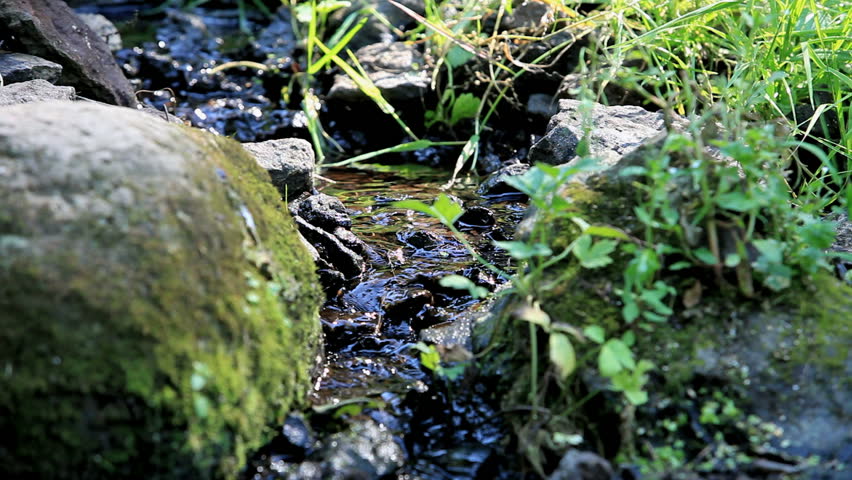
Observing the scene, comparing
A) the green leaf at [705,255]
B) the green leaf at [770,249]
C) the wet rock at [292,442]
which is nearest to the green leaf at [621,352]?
the green leaf at [705,255]

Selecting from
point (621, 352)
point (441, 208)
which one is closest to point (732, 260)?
point (621, 352)

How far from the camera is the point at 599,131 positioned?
12.9 ft

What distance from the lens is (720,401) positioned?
2.12 m

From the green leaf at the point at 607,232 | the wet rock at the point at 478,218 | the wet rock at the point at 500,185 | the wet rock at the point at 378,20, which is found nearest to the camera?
the green leaf at the point at 607,232

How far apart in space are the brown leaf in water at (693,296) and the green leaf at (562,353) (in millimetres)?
417

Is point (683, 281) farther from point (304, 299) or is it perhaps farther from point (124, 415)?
point (124, 415)

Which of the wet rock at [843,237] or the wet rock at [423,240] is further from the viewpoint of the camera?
the wet rock at [423,240]

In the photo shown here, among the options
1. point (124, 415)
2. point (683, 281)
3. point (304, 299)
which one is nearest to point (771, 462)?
point (683, 281)

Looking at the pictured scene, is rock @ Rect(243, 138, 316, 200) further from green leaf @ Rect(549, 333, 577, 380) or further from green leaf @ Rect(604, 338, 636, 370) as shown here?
green leaf @ Rect(604, 338, 636, 370)

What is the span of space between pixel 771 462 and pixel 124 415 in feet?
5.53

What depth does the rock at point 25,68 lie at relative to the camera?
14.0 feet

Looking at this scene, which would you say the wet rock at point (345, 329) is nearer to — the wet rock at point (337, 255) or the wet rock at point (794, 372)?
the wet rock at point (337, 255)

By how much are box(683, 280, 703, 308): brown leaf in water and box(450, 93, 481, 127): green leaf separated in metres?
3.24

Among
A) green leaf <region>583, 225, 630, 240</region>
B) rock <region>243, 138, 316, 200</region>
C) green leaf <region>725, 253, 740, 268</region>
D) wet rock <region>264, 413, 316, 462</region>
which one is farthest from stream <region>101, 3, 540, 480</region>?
green leaf <region>725, 253, 740, 268</region>
